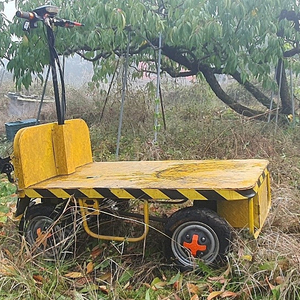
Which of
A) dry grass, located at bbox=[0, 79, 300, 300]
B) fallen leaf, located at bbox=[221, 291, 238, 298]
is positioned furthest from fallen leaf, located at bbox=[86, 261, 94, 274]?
fallen leaf, located at bbox=[221, 291, 238, 298]

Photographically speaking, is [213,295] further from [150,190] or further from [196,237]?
[150,190]

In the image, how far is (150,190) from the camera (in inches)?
121

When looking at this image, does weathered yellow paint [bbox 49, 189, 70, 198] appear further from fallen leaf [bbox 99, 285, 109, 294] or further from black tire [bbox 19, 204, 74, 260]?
fallen leaf [bbox 99, 285, 109, 294]

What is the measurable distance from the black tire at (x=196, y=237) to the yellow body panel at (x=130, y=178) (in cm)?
15

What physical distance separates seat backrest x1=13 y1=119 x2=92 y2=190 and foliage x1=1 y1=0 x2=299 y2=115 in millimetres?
1853

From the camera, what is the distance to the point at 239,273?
2742 mm

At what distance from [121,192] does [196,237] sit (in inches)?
24.1

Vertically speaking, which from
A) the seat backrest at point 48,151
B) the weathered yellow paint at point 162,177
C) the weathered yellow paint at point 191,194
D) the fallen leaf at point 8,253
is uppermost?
the seat backrest at point 48,151

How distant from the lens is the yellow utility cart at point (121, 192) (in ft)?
9.99

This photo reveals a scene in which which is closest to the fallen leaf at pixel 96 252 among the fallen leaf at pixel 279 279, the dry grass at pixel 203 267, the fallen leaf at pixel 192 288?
the dry grass at pixel 203 267

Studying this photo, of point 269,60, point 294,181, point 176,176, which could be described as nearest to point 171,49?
point 269,60

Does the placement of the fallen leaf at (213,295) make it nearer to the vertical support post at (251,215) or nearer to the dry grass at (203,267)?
the dry grass at (203,267)

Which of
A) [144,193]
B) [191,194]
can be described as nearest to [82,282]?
[144,193]

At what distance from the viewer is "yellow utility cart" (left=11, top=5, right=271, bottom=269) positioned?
304cm
